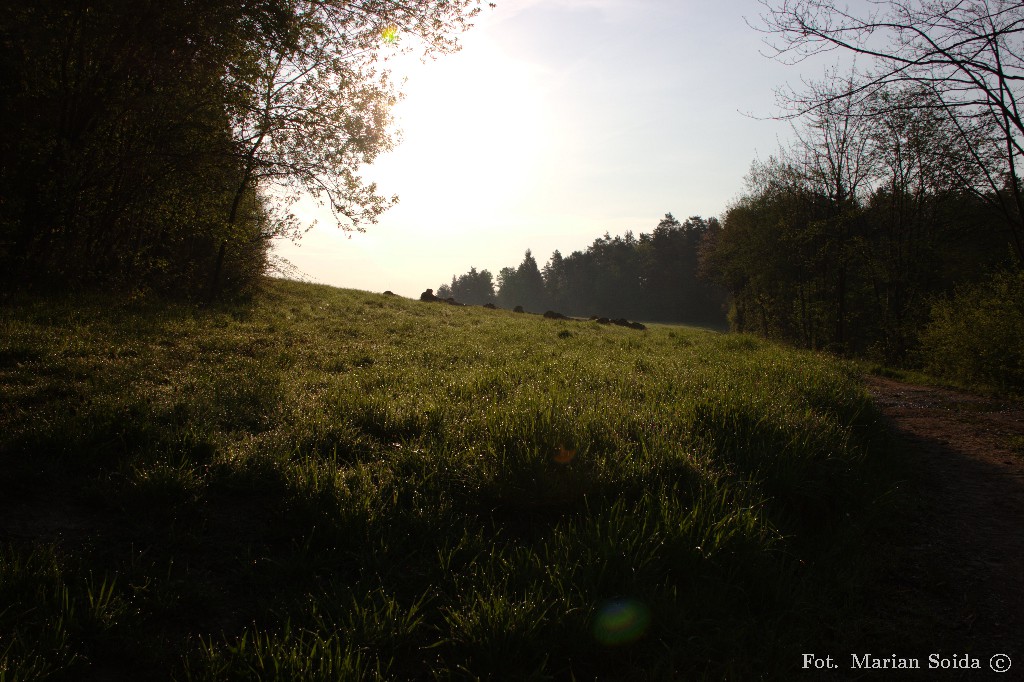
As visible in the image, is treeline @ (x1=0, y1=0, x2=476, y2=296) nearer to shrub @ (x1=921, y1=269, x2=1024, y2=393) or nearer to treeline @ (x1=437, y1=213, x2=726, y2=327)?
shrub @ (x1=921, y1=269, x2=1024, y2=393)

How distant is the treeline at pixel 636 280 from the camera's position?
8762cm

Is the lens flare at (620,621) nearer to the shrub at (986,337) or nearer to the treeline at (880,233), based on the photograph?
the shrub at (986,337)

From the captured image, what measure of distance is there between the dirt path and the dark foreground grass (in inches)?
14.0

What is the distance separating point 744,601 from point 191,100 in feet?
42.9

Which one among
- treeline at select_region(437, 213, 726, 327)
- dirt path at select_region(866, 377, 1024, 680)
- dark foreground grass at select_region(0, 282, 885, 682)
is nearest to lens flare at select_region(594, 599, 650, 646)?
dark foreground grass at select_region(0, 282, 885, 682)

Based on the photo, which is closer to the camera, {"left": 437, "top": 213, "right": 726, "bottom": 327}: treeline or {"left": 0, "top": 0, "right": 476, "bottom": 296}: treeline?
{"left": 0, "top": 0, "right": 476, "bottom": 296}: treeline

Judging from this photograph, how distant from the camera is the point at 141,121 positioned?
10477 millimetres

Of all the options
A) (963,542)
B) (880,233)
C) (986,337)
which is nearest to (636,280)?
(880,233)

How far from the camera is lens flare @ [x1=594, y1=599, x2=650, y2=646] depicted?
2.54 meters

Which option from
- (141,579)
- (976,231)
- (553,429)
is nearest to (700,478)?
(553,429)

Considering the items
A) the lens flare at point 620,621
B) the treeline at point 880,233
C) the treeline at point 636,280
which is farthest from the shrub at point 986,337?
the treeline at point 636,280

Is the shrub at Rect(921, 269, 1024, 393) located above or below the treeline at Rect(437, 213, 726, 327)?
below

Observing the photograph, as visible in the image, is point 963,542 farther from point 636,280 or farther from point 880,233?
point 636,280
